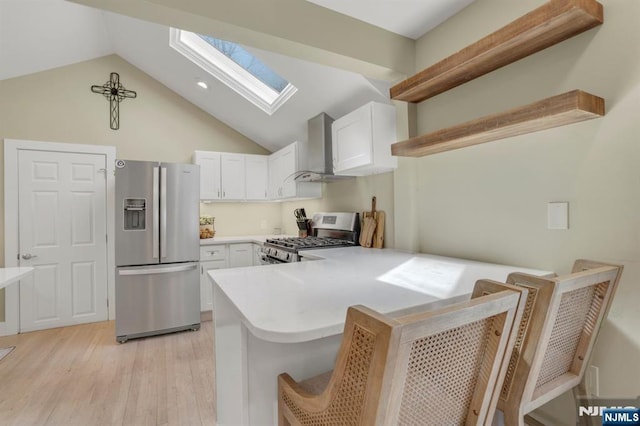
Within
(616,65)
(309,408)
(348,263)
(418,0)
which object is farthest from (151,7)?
(616,65)

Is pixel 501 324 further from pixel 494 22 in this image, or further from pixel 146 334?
pixel 146 334

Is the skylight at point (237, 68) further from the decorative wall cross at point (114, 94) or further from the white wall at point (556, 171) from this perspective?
the white wall at point (556, 171)

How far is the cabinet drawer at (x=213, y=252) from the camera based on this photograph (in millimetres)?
3738

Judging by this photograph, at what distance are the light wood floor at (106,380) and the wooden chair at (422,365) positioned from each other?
1572 millimetres

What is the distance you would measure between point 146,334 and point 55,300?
1277 mm

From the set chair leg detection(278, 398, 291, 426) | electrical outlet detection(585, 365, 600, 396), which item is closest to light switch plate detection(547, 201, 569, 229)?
electrical outlet detection(585, 365, 600, 396)

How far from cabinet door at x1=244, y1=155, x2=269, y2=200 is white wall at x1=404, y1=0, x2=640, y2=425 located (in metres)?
2.73

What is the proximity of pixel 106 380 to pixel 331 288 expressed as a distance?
85.6 inches

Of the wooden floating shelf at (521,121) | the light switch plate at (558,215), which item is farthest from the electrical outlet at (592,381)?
the wooden floating shelf at (521,121)

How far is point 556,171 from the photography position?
1585mm

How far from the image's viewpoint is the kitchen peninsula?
0.98 metres

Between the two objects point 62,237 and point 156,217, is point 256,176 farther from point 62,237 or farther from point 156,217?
point 62,237

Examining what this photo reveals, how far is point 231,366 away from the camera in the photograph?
1.32 meters

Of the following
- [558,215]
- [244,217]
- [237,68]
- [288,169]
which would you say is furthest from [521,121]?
[244,217]
